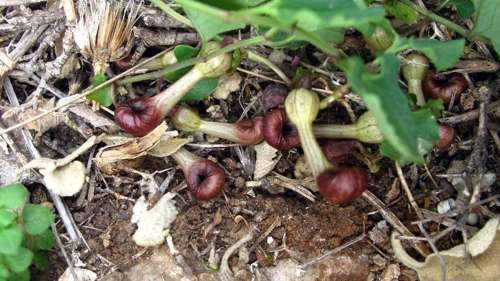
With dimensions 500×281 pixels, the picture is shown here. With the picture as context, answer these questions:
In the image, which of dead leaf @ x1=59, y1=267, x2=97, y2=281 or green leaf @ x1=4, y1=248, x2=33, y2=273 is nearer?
green leaf @ x1=4, y1=248, x2=33, y2=273

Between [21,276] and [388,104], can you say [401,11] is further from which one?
[21,276]

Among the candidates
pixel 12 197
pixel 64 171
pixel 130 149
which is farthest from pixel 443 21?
pixel 12 197

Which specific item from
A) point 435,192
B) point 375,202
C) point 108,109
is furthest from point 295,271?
point 108,109

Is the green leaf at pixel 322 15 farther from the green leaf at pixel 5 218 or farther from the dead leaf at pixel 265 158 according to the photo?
the green leaf at pixel 5 218

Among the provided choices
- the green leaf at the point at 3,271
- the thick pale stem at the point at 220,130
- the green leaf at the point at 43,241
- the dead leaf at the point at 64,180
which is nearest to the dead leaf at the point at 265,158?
the thick pale stem at the point at 220,130

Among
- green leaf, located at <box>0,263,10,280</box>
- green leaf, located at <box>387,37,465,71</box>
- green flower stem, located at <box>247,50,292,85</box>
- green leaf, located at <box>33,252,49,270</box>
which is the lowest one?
green leaf, located at <box>33,252,49,270</box>

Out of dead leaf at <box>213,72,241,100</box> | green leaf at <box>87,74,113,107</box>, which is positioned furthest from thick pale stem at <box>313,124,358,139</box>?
green leaf at <box>87,74,113,107</box>

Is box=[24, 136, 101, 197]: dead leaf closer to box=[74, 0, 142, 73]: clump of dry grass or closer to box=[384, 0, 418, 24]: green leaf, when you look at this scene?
box=[74, 0, 142, 73]: clump of dry grass
